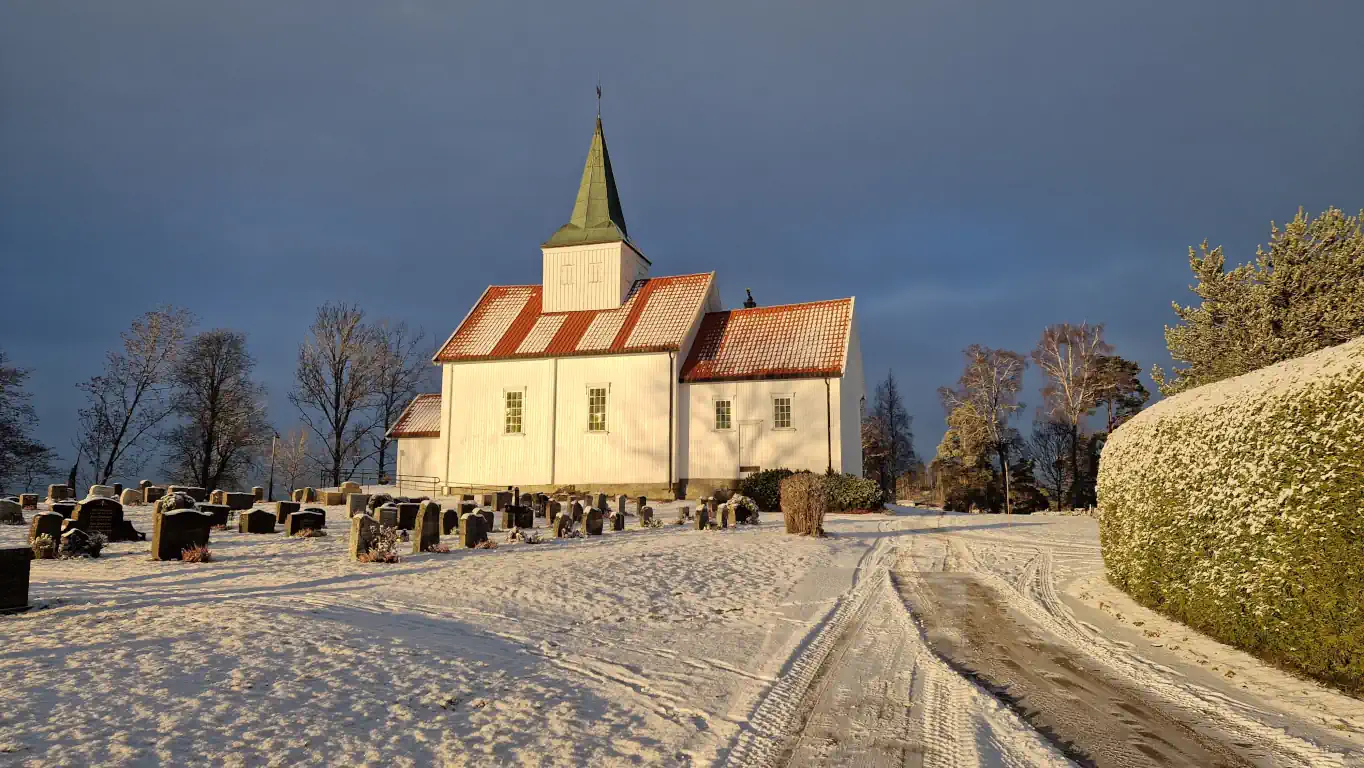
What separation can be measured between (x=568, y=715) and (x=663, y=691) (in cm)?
92

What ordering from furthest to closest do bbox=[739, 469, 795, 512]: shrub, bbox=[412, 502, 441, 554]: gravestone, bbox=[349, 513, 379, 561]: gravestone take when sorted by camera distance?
bbox=[739, 469, 795, 512]: shrub < bbox=[412, 502, 441, 554]: gravestone < bbox=[349, 513, 379, 561]: gravestone

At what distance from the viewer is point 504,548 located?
1247 centimetres

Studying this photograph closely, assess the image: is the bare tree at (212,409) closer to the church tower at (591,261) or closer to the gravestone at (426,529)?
the church tower at (591,261)

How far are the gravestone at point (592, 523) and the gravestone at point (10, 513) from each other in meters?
11.3

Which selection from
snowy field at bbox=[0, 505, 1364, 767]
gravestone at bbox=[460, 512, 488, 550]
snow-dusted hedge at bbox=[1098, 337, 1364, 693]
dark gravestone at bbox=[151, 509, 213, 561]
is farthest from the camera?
gravestone at bbox=[460, 512, 488, 550]

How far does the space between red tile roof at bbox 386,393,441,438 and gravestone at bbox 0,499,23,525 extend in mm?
17307

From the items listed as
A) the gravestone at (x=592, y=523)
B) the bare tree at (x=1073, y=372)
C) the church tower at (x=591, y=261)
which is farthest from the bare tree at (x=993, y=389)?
the gravestone at (x=592, y=523)

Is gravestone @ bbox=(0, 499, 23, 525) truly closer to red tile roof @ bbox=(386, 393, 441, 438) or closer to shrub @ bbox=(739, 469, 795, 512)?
red tile roof @ bbox=(386, 393, 441, 438)

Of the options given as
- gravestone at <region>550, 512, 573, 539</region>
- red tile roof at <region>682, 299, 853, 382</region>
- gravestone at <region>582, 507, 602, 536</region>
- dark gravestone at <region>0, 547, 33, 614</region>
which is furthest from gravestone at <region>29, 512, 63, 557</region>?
red tile roof at <region>682, 299, 853, 382</region>

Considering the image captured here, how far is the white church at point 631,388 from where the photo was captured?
2702 cm

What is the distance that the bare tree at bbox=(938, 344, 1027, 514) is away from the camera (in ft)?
126

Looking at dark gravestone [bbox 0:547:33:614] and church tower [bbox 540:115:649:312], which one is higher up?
church tower [bbox 540:115:649:312]

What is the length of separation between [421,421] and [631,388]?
11.2m

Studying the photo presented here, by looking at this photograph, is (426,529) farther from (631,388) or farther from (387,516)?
(631,388)
